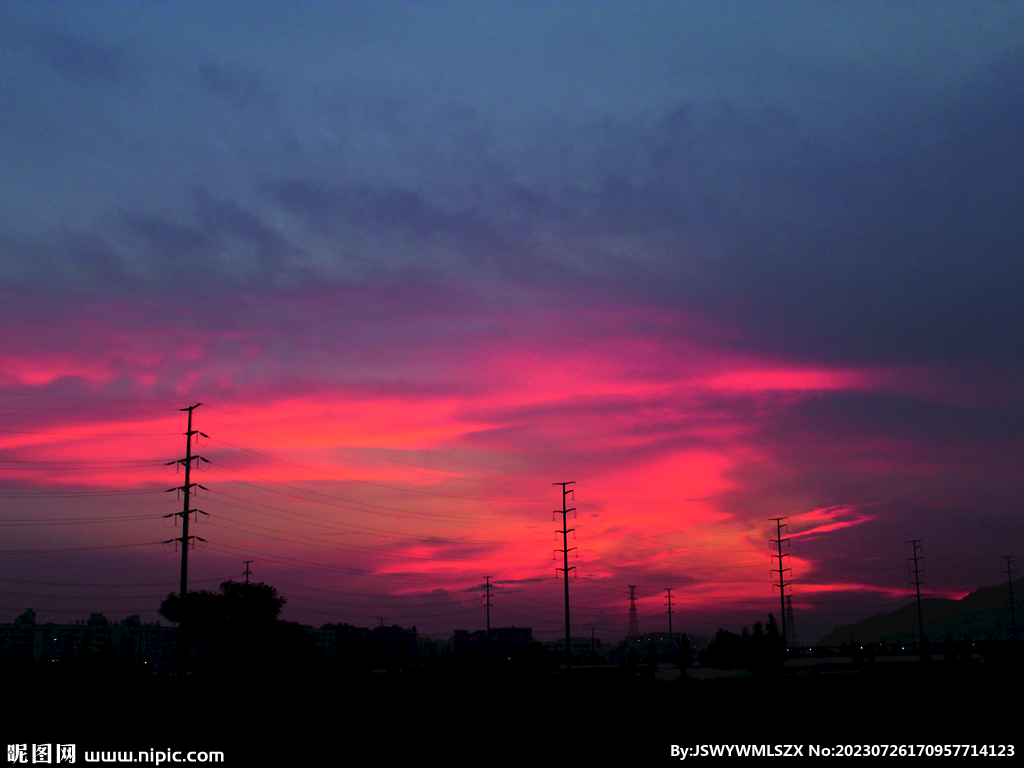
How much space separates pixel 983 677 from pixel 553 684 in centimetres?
4307

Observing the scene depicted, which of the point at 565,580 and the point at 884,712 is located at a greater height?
the point at 565,580

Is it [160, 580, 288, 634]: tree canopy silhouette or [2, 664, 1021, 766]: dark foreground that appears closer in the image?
[2, 664, 1021, 766]: dark foreground

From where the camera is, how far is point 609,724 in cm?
5231

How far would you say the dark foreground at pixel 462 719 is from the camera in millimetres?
42562

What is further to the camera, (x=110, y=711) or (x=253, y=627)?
(x=253, y=627)

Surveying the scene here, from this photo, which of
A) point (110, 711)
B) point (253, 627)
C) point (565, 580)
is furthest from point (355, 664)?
point (110, 711)

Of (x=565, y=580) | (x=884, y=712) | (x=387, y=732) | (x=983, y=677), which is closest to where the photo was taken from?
(x=387, y=732)

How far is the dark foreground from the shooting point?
4256 centimetres

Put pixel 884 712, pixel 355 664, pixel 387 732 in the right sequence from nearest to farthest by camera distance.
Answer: pixel 387 732
pixel 884 712
pixel 355 664

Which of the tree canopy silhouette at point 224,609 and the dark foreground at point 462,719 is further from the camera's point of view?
the tree canopy silhouette at point 224,609

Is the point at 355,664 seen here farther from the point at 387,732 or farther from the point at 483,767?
the point at 483,767

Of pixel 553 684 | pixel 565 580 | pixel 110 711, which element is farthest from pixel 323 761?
pixel 565 580

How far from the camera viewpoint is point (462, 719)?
5328 cm

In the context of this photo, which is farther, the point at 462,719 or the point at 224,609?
the point at 224,609
